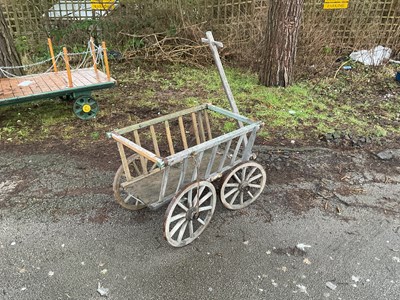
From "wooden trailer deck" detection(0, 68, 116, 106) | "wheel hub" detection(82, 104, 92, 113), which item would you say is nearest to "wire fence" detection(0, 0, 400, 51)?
"wooden trailer deck" detection(0, 68, 116, 106)

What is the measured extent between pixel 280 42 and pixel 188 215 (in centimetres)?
417

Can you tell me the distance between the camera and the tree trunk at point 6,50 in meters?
5.12

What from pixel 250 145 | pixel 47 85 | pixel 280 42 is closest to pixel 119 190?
pixel 250 145

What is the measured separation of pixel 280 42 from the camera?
5809 millimetres

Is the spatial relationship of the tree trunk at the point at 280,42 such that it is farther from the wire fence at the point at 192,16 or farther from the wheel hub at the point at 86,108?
the wheel hub at the point at 86,108

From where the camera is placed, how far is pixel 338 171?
3811 millimetres

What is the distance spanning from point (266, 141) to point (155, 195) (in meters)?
2.00

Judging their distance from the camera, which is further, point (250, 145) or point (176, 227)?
point (250, 145)

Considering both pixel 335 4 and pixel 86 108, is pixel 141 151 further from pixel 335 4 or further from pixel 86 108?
pixel 335 4

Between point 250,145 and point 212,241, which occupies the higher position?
point 250,145

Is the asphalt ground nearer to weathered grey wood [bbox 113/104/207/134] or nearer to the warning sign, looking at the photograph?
weathered grey wood [bbox 113/104/207/134]

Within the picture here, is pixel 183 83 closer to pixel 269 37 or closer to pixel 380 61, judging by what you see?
pixel 269 37

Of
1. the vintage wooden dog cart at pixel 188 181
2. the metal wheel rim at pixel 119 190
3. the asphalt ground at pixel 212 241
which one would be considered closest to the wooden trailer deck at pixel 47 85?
the asphalt ground at pixel 212 241

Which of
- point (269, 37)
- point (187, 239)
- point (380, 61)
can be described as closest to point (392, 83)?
point (380, 61)
